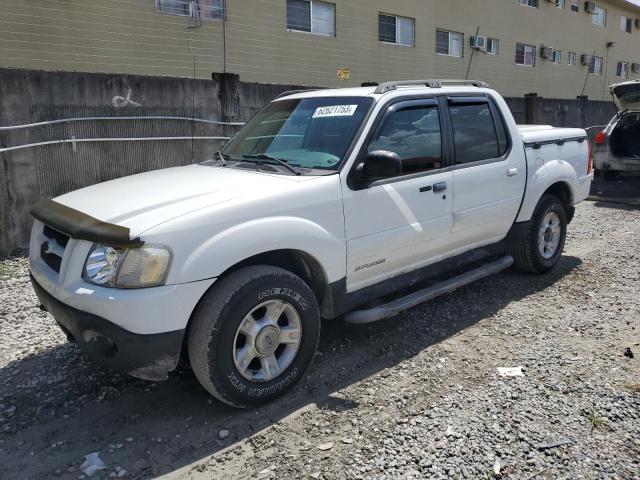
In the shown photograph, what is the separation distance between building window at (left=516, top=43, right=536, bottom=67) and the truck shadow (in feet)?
62.8

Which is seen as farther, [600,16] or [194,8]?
[600,16]

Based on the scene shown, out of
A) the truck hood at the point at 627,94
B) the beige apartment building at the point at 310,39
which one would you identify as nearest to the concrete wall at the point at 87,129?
the beige apartment building at the point at 310,39

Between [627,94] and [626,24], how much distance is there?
23.5 meters

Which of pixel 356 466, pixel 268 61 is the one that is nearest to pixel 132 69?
pixel 268 61

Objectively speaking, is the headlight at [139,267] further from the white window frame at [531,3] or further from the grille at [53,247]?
the white window frame at [531,3]

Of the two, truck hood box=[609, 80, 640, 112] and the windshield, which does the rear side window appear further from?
truck hood box=[609, 80, 640, 112]

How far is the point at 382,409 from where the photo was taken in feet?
10.4

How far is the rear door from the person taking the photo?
430 cm

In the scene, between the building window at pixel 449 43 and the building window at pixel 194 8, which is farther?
the building window at pixel 449 43

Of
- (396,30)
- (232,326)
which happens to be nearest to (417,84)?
(232,326)

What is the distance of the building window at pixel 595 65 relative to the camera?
2560 cm

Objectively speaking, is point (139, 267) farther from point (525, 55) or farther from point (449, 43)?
point (525, 55)

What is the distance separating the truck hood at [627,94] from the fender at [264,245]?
332 inches

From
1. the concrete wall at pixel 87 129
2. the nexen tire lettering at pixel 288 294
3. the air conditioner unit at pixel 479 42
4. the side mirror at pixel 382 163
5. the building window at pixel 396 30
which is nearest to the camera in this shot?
the nexen tire lettering at pixel 288 294
